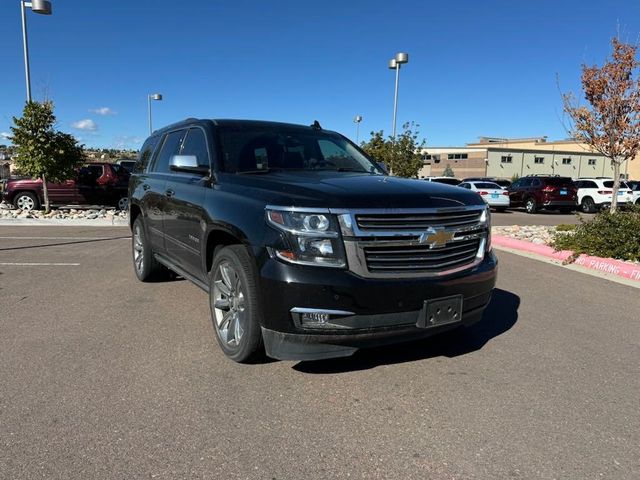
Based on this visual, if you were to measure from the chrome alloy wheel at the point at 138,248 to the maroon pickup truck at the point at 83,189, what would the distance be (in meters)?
10.2

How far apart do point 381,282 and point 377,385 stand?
829mm

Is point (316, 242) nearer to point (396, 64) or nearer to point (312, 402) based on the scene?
point (312, 402)

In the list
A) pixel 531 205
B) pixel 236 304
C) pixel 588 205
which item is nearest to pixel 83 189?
pixel 236 304

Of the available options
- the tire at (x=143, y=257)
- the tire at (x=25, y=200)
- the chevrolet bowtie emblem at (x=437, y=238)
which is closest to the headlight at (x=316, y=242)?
the chevrolet bowtie emblem at (x=437, y=238)

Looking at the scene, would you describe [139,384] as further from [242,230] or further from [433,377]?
[433,377]

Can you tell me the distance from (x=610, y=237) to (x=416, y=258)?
255 inches

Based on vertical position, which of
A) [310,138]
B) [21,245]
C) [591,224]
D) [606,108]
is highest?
[606,108]

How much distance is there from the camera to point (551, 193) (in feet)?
71.2

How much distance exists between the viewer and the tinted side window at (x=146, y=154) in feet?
20.9

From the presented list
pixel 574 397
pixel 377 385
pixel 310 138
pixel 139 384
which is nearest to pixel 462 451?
pixel 377 385

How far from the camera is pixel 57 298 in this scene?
576 cm

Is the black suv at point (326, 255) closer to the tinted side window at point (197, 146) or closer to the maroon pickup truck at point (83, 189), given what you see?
the tinted side window at point (197, 146)

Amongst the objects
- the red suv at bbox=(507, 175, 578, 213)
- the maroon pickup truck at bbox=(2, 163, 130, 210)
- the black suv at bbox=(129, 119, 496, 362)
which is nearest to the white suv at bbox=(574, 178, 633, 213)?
the red suv at bbox=(507, 175, 578, 213)

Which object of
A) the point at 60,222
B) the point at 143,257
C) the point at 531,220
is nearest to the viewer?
the point at 143,257
